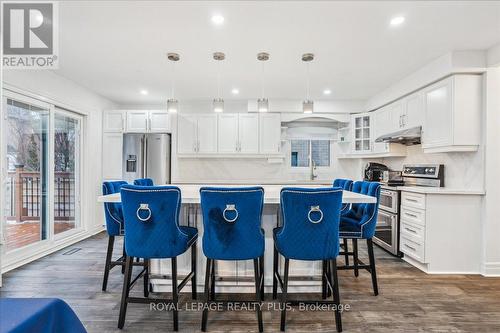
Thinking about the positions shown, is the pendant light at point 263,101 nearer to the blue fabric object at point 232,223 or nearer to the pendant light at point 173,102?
the pendant light at point 173,102

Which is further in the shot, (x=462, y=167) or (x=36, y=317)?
(x=462, y=167)

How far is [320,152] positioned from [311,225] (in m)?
3.98

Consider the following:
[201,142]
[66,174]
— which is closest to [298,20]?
[201,142]

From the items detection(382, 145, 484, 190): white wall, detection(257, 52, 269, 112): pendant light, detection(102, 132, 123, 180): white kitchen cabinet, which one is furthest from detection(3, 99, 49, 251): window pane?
detection(382, 145, 484, 190): white wall

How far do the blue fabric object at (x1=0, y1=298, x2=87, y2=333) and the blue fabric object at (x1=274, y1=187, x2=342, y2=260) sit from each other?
51.8 inches

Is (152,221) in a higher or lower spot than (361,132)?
lower

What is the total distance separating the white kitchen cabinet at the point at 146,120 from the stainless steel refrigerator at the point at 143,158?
231 millimetres

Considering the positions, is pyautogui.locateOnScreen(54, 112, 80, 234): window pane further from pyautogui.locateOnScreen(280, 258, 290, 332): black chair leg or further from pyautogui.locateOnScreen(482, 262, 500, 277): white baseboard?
pyautogui.locateOnScreen(482, 262, 500, 277): white baseboard

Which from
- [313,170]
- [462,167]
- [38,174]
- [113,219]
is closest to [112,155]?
[38,174]

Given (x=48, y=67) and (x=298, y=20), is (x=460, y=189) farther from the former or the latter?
(x=48, y=67)

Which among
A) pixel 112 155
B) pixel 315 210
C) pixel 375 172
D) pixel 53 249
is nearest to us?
pixel 315 210

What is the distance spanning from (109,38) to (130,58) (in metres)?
0.51

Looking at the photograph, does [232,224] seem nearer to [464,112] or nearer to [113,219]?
[113,219]

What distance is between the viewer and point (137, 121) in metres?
5.09
